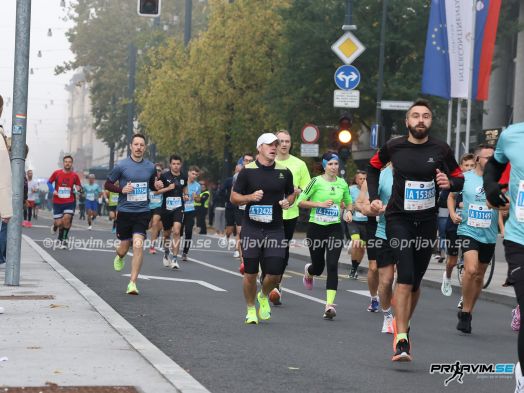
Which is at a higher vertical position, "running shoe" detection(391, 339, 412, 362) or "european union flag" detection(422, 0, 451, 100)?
"european union flag" detection(422, 0, 451, 100)

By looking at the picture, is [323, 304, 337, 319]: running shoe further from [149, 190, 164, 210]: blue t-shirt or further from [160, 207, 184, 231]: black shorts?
[149, 190, 164, 210]: blue t-shirt

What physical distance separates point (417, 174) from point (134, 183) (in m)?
6.05

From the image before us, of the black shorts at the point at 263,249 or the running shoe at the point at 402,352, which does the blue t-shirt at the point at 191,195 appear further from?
the running shoe at the point at 402,352

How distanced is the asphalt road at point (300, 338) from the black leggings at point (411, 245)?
69cm

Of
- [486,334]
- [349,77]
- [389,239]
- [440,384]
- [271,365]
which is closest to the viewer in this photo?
[440,384]

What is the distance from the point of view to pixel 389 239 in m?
9.48

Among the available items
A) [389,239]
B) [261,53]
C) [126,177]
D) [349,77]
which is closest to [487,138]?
[349,77]

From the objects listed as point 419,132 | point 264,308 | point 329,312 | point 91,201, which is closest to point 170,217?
point 329,312

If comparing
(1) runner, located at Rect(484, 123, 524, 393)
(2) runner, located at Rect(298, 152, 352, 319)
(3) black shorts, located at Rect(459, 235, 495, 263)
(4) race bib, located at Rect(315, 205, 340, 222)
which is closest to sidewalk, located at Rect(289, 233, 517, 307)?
(2) runner, located at Rect(298, 152, 352, 319)

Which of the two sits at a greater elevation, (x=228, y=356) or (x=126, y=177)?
(x=126, y=177)

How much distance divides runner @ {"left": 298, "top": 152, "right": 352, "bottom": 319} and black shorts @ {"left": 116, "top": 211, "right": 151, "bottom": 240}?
2008 mm

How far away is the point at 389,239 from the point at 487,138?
78.8 ft

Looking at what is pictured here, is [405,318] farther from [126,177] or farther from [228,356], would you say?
[126,177]

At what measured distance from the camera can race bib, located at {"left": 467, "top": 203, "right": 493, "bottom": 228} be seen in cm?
1237
